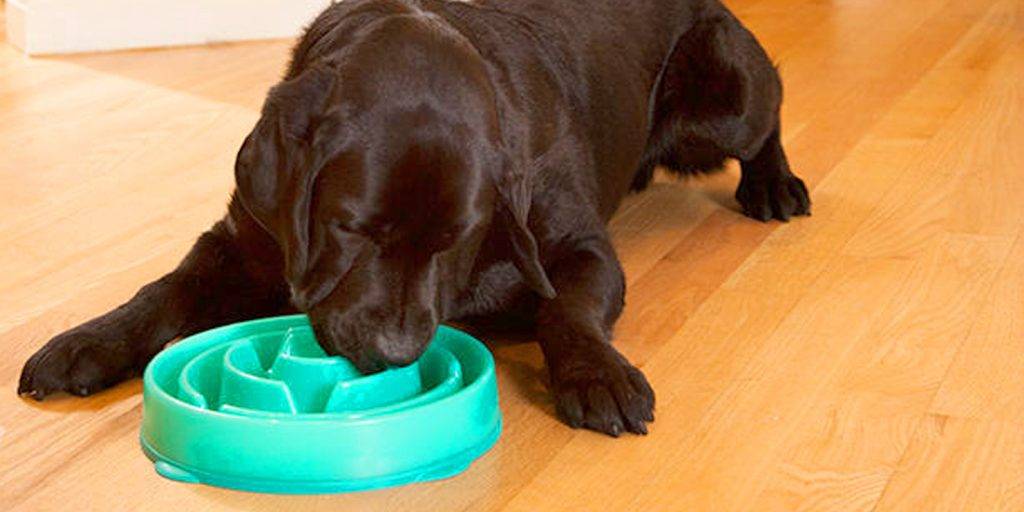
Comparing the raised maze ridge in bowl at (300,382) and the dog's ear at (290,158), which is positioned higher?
the dog's ear at (290,158)

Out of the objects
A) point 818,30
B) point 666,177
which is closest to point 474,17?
point 666,177

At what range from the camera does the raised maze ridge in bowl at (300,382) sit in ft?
7.18

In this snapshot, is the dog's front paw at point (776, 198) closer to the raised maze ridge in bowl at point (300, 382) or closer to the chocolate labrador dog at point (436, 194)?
the chocolate labrador dog at point (436, 194)

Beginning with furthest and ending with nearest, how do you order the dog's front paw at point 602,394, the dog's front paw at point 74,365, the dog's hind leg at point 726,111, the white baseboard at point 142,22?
the white baseboard at point 142,22
the dog's hind leg at point 726,111
the dog's front paw at point 74,365
the dog's front paw at point 602,394

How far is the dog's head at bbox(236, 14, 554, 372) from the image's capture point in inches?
Result: 82.3

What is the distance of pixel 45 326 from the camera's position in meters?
2.83

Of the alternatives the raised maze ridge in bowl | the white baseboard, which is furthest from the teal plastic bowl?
the white baseboard

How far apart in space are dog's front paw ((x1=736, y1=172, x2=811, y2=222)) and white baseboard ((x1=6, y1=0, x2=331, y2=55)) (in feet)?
7.39

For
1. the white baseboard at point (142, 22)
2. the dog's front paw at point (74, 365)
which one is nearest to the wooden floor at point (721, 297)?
the dog's front paw at point (74, 365)

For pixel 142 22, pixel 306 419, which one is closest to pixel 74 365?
pixel 306 419

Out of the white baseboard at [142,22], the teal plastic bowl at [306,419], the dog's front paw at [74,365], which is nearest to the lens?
the teal plastic bowl at [306,419]

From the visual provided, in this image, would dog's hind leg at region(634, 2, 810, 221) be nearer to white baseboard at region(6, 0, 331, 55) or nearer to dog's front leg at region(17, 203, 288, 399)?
dog's front leg at region(17, 203, 288, 399)

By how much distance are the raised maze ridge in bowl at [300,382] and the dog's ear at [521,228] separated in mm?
182

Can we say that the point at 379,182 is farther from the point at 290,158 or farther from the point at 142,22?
the point at 142,22
